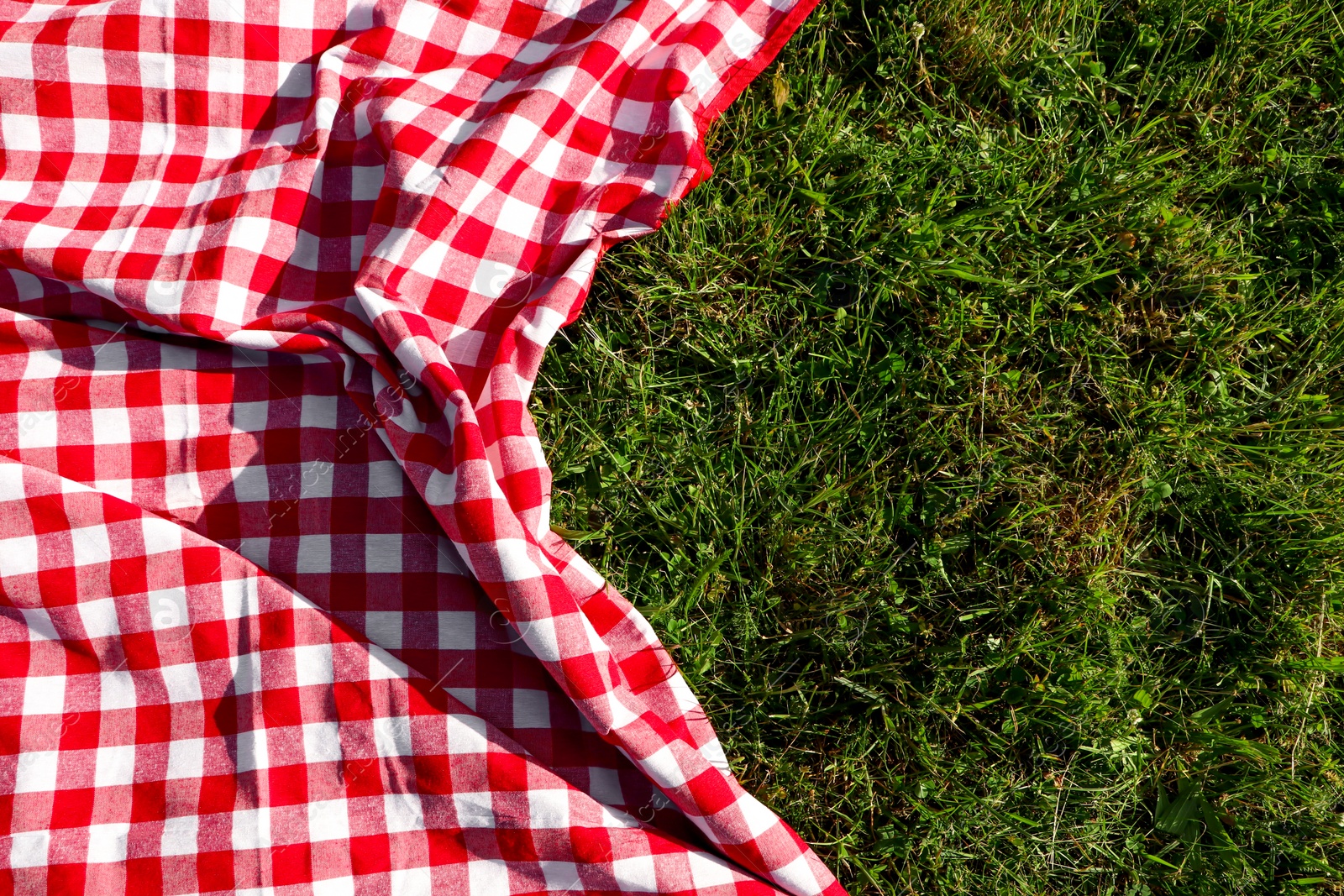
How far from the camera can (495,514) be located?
2023 mm

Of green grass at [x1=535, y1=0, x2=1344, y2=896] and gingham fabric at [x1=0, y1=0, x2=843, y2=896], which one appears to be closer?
gingham fabric at [x1=0, y1=0, x2=843, y2=896]

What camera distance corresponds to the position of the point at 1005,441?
2.50 metres

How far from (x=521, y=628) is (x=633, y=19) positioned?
1785 millimetres

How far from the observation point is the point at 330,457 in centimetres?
220

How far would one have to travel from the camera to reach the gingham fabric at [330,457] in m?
2.00

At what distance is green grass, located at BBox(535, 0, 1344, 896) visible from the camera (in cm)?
236

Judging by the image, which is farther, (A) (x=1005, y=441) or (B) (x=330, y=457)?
(A) (x=1005, y=441)

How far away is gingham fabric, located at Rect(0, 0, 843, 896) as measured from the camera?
→ 78.9 inches

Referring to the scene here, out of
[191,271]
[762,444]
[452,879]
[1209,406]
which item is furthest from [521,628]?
[1209,406]

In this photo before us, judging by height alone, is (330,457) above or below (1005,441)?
below

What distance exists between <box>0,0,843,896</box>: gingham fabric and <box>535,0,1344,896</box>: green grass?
0.28 meters

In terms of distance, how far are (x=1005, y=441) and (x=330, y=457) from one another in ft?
6.53

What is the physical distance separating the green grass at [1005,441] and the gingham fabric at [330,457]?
280mm

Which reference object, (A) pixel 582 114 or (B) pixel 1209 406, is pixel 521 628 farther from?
(B) pixel 1209 406
